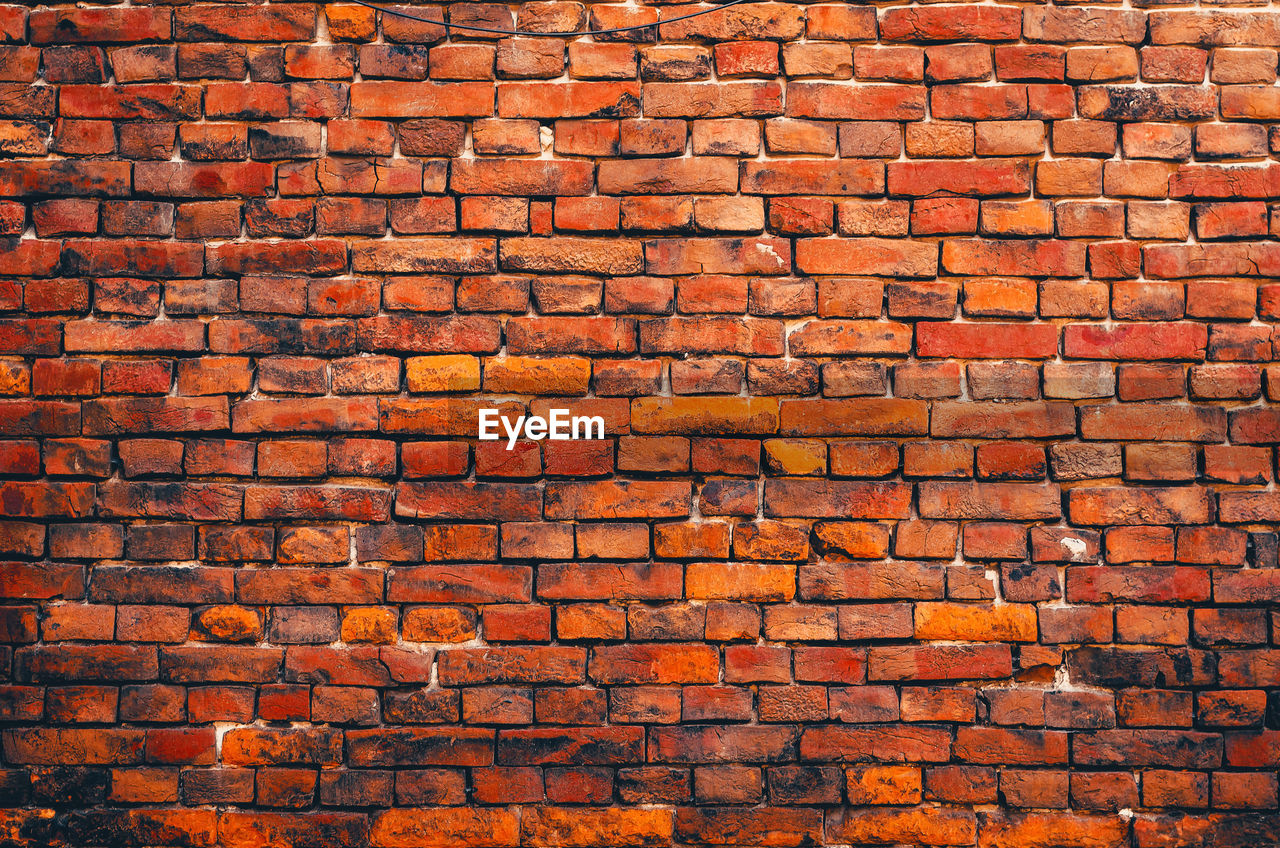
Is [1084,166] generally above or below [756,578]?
above

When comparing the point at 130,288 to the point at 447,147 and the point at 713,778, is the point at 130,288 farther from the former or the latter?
the point at 713,778

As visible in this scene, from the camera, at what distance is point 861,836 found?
1.84 metres

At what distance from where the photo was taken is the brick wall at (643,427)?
1.84m

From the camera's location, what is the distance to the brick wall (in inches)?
72.3

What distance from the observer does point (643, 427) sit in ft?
6.09

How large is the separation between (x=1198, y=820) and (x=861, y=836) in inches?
28.7

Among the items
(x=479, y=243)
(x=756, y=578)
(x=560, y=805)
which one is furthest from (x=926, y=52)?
(x=560, y=805)

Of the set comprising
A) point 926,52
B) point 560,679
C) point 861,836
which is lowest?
point 861,836

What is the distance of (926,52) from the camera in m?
1.88

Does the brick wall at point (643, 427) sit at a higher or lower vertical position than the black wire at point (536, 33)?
lower

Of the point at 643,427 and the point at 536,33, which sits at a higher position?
the point at 536,33

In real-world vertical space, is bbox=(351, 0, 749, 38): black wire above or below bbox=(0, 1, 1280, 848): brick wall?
above

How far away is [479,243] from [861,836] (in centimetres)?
155

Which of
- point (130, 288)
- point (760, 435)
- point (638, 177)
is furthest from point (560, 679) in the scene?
point (130, 288)
